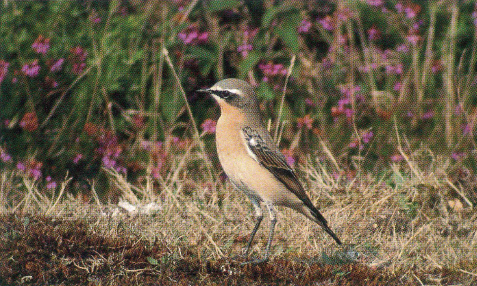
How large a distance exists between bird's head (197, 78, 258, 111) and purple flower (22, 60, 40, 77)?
2.79m

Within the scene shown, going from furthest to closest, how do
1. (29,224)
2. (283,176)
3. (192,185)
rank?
(192,185) → (283,176) → (29,224)

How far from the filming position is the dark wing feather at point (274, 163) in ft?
16.6

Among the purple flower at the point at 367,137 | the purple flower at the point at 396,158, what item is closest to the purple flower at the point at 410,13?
the purple flower at the point at 367,137

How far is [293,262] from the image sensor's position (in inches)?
183

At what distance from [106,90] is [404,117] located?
357 cm

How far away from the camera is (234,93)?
5.08 metres

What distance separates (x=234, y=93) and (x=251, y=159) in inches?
20.3

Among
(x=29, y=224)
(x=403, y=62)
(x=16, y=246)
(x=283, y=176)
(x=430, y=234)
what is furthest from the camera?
(x=403, y=62)

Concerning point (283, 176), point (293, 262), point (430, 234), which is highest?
point (283, 176)

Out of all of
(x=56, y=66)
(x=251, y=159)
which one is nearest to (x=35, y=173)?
(x=56, y=66)

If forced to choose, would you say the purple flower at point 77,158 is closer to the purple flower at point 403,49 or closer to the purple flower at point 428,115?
the purple flower at point 428,115

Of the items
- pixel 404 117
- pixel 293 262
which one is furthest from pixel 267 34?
pixel 293 262

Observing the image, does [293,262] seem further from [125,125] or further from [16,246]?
[125,125]

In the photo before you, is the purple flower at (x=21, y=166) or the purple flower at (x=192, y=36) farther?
the purple flower at (x=192, y=36)
